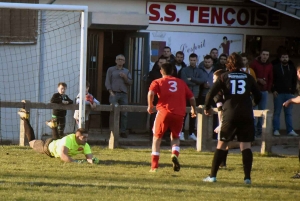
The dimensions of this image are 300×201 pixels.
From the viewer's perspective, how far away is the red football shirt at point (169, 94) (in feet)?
39.2

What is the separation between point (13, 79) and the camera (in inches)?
724

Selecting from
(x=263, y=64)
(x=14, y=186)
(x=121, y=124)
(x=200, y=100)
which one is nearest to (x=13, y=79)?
(x=121, y=124)

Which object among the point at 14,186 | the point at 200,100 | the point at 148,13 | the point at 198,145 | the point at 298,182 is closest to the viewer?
the point at 14,186

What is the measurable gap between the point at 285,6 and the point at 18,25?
630 cm

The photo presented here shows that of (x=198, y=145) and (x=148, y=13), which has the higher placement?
(x=148, y=13)

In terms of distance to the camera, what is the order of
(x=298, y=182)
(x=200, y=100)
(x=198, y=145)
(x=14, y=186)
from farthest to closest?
(x=200, y=100) < (x=198, y=145) < (x=298, y=182) < (x=14, y=186)

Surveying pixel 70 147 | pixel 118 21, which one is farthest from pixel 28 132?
pixel 118 21

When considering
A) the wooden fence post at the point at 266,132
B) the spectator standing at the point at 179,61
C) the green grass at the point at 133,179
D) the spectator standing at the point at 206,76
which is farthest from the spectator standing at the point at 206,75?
the green grass at the point at 133,179

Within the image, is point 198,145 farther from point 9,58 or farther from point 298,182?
point 9,58

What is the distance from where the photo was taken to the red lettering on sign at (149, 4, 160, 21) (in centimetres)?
1892

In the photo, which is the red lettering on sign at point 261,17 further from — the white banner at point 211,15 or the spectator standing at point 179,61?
the spectator standing at point 179,61

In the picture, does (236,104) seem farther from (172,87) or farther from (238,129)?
(172,87)

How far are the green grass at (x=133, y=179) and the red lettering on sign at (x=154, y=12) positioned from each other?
5.29 metres

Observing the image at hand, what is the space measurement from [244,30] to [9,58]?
19.6 ft
